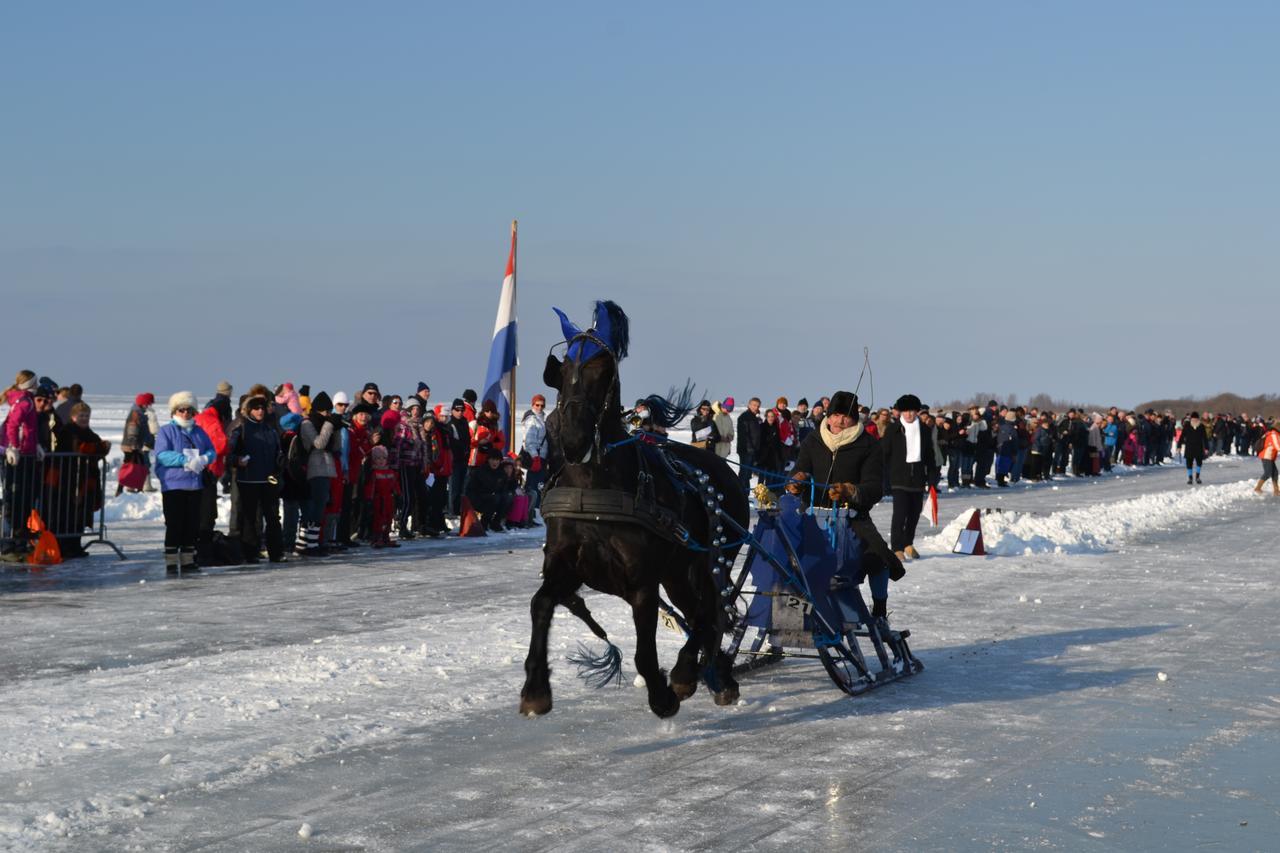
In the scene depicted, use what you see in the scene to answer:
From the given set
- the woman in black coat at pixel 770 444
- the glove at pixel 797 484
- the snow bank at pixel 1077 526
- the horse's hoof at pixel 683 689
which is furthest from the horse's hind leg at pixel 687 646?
the woman in black coat at pixel 770 444

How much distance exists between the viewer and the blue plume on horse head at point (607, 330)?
7328 millimetres

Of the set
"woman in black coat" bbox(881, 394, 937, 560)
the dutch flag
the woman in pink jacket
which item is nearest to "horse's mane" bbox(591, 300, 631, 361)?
"woman in black coat" bbox(881, 394, 937, 560)

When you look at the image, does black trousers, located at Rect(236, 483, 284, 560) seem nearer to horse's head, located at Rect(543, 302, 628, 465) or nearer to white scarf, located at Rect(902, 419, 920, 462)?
white scarf, located at Rect(902, 419, 920, 462)

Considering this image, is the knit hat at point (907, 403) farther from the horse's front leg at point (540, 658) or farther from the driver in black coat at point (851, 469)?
the horse's front leg at point (540, 658)

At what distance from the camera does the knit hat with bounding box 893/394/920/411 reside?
13484mm

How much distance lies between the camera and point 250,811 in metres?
6.21

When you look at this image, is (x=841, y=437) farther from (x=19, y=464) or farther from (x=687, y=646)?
(x=19, y=464)

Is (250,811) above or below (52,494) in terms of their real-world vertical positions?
below

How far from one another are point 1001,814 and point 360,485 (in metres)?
13.7

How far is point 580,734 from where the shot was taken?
7.88 metres

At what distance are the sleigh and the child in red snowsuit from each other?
10023 mm

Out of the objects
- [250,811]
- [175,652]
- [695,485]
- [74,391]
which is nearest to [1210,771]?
[695,485]

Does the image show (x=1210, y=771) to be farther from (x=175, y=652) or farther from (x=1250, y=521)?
(x=1250, y=521)

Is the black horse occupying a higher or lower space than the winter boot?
higher
